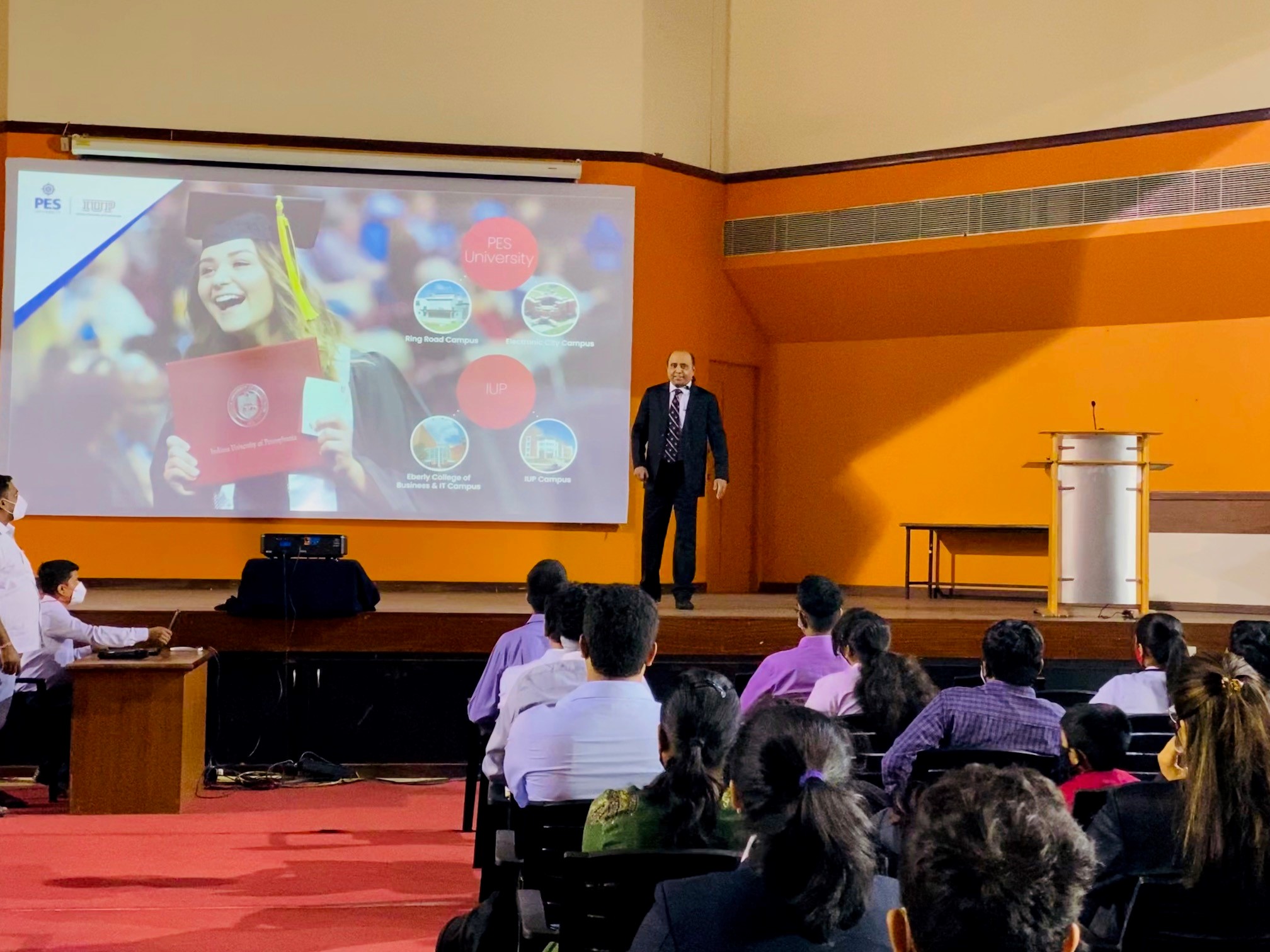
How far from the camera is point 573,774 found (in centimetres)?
273

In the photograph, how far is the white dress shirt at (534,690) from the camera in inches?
142

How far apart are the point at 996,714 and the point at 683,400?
4193 millimetres

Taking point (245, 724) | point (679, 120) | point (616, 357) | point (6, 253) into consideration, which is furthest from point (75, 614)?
point (679, 120)

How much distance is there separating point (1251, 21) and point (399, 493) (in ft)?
18.8

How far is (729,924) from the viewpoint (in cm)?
146

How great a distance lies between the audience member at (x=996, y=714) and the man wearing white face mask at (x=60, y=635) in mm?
3384

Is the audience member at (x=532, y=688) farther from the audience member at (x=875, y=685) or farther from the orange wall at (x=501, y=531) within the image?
the orange wall at (x=501, y=531)

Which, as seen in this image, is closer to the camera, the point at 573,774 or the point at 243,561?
the point at 573,774

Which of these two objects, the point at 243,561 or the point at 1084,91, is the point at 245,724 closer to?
the point at 243,561

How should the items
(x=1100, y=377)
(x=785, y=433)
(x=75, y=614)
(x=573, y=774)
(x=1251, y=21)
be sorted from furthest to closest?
1. (x=785, y=433)
2. (x=1100, y=377)
3. (x=1251, y=21)
4. (x=75, y=614)
5. (x=573, y=774)

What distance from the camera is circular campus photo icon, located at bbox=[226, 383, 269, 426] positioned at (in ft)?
27.7

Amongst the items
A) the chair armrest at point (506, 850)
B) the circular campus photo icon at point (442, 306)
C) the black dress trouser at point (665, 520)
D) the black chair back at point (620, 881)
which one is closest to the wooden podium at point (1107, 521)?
the black dress trouser at point (665, 520)

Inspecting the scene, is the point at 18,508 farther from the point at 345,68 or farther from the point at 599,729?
the point at 345,68

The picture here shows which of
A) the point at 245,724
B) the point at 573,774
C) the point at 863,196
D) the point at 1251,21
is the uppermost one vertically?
the point at 1251,21
